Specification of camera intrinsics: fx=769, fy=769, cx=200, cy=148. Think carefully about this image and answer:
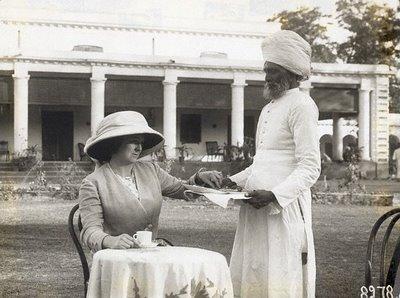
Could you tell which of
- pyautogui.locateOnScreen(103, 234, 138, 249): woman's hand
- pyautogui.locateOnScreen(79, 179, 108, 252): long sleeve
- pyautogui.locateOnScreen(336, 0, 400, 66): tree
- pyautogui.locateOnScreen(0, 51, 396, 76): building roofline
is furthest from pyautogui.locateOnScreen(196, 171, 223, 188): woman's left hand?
pyautogui.locateOnScreen(0, 51, 396, 76): building roofline

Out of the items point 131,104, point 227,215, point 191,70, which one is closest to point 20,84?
point 131,104

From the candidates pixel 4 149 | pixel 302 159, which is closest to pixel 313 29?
pixel 4 149

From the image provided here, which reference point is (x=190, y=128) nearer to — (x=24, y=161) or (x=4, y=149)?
(x=4, y=149)

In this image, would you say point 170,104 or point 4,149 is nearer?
point 4,149

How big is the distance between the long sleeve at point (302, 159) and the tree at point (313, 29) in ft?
48.5

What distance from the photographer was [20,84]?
21.6 m

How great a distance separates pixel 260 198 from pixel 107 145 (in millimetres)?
822

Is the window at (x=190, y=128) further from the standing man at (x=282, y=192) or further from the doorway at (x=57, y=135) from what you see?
the standing man at (x=282, y=192)

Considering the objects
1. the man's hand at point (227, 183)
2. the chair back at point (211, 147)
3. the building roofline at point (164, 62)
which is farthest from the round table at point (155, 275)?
the chair back at point (211, 147)

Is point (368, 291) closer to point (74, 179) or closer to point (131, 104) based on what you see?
point (74, 179)

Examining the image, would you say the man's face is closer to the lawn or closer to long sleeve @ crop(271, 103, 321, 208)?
long sleeve @ crop(271, 103, 321, 208)

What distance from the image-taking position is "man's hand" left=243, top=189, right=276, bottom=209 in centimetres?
381

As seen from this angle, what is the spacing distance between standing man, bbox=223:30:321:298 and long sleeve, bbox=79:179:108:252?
0.75m

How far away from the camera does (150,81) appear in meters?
23.7
